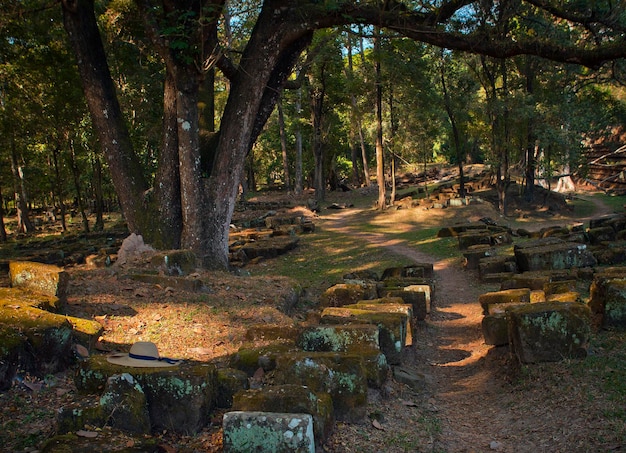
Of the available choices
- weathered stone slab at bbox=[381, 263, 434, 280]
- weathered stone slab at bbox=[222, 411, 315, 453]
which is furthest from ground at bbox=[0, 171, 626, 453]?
weathered stone slab at bbox=[381, 263, 434, 280]

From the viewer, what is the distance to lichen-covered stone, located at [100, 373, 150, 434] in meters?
3.65

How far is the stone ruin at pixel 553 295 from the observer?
567cm

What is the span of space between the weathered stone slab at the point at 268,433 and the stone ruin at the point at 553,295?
3.28 m

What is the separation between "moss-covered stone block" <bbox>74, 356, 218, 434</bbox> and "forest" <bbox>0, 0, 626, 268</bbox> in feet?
15.7

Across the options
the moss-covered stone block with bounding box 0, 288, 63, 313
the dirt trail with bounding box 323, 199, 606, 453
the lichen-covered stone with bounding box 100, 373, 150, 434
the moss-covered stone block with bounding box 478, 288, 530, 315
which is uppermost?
the moss-covered stone block with bounding box 0, 288, 63, 313

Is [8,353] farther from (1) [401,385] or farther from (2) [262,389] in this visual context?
(1) [401,385]

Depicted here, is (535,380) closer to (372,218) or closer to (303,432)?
(303,432)

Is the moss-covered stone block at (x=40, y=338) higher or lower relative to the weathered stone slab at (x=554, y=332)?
higher

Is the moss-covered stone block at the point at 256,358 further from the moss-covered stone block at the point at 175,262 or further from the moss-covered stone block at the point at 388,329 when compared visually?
the moss-covered stone block at the point at 175,262

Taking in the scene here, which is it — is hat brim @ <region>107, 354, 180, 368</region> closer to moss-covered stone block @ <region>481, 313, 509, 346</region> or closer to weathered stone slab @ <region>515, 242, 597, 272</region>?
moss-covered stone block @ <region>481, 313, 509, 346</region>

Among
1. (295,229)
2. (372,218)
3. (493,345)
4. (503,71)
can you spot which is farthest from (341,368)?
(503,71)

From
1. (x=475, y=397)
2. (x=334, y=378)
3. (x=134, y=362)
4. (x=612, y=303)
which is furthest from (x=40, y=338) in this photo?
(x=612, y=303)

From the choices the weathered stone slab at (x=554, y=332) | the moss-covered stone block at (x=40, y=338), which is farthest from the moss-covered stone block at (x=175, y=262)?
the weathered stone slab at (x=554, y=332)

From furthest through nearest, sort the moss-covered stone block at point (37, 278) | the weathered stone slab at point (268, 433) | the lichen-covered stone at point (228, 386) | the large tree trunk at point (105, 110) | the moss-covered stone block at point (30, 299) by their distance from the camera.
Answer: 1. the large tree trunk at point (105, 110)
2. the moss-covered stone block at point (37, 278)
3. the moss-covered stone block at point (30, 299)
4. the lichen-covered stone at point (228, 386)
5. the weathered stone slab at point (268, 433)
